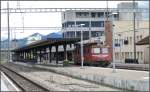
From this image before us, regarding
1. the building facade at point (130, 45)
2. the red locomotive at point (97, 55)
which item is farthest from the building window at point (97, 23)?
the red locomotive at point (97, 55)

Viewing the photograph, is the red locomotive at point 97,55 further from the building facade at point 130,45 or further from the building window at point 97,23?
the building window at point 97,23

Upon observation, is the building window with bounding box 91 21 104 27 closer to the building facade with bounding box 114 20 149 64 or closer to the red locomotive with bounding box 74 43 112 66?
the building facade with bounding box 114 20 149 64

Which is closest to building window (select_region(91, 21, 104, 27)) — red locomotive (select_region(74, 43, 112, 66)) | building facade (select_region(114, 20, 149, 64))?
building facade (select_region(114, 20, 149, 64))

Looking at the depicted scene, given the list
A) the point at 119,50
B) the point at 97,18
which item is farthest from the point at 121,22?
the point at 97,18

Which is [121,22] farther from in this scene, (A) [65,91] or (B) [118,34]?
(A) [65,91]

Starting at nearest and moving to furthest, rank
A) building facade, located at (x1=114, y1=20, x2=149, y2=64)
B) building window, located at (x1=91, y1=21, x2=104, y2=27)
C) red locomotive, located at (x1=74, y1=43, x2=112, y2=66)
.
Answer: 1. red locomotive, located at (x1=74, y1=43, x2=112, y2=66)
2. building facade, located at (x1=114, y1=20, x2=149, y2=64)
3. building window, located at (x1=91, y1=21, x2=104, y2=27)

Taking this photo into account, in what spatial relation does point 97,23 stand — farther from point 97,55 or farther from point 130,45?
point 97,55

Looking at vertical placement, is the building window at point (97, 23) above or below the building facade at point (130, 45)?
above

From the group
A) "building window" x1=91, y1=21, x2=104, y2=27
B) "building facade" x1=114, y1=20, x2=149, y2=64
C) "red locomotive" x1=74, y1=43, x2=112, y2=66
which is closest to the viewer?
"red locomotive" x1=74, y1=43, x2=112, y2=66

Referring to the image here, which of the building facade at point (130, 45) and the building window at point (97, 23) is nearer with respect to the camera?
the building facade at point (130, 45)

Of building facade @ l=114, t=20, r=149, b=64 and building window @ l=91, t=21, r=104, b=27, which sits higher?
building window @ l=91, t=21, r=104, b=27

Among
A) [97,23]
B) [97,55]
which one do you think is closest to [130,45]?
[97,55]

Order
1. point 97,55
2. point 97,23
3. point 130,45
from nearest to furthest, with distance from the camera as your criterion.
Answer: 1. point 97,55
2. point 130,45
3. point 97,23

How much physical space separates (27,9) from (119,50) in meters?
39.9
